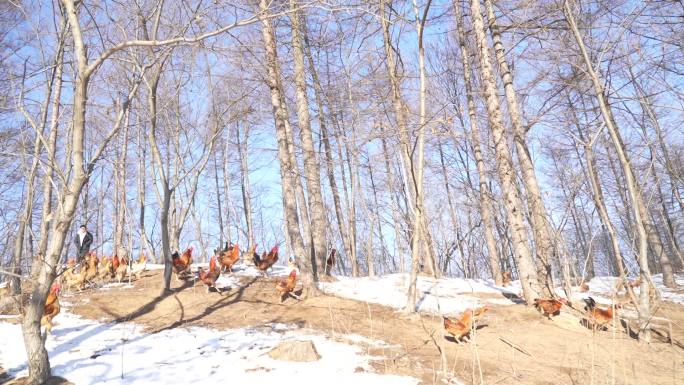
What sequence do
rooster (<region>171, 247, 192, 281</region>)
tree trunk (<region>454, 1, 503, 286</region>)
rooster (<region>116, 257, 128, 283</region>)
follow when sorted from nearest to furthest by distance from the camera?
1. rooster (<region>171, 247, 192, 281</region>)
2. rooster (<region>116, 257, 128, 283</region>)
3. tree trunk (<region>454, 1, 503, 286</region>)

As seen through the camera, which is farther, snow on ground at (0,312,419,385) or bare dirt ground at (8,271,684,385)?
bare dirt ground at (8,271,684,385)

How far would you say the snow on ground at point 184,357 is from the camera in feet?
11.6

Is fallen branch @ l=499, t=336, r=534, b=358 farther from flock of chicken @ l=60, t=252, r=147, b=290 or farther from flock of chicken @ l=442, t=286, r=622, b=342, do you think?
flock of chicken @ l=60, t=252, r=147, b=290

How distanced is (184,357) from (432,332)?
2945 mm

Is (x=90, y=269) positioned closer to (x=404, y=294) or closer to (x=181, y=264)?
(x=181, y=264)

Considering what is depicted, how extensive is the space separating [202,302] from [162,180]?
2.21m

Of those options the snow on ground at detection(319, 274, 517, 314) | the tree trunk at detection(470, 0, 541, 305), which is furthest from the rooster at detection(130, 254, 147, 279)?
the tree trunk at detection(470, 0, 541, 305)

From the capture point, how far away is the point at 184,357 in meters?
4.10

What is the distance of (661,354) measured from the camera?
4.98 m

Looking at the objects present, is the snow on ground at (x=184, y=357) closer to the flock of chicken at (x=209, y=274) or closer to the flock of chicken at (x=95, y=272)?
the flock of chicken at (x=209, y=274)

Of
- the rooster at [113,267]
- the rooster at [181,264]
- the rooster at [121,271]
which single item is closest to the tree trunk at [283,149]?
the rooster at [181,264]

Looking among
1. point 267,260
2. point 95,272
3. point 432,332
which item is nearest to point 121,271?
point 95,272

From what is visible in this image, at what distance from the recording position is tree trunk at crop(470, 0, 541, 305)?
22.1 feet

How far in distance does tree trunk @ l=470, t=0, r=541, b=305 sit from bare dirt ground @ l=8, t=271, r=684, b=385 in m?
0.50
